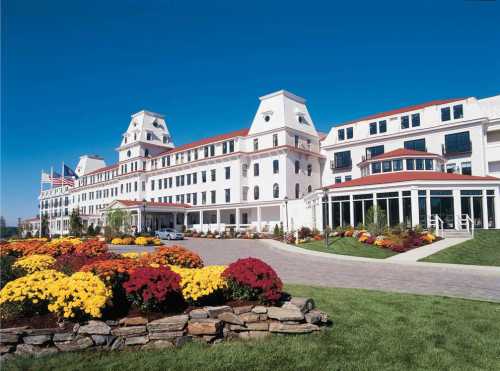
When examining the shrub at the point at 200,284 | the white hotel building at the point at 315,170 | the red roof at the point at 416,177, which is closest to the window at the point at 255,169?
the white hotel building at the point at 315,170

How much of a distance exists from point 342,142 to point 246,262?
41.2 meters

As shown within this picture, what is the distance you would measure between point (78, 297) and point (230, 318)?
259cm

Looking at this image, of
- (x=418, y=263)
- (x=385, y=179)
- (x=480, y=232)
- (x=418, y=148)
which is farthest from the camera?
(x=418, y=148)

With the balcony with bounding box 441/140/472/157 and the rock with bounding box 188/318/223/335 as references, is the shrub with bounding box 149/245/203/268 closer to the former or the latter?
the rock with bounding box 188/318/223/335

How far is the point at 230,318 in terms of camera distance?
21.8ft

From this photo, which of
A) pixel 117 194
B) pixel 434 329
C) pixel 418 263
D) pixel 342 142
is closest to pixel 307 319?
pixel 434 329

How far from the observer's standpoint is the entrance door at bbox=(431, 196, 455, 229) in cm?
2941

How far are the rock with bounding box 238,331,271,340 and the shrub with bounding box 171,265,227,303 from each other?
1012 millimetres

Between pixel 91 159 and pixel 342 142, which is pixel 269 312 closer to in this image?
pixel 342 142

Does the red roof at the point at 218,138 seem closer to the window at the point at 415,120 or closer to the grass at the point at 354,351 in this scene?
the window at the point at 415,120

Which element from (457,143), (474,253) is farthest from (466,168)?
(474,253)

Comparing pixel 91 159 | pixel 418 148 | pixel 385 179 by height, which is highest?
pixel 91 159

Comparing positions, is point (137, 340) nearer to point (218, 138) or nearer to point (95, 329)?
point (95, 329)

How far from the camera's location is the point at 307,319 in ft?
22.9
